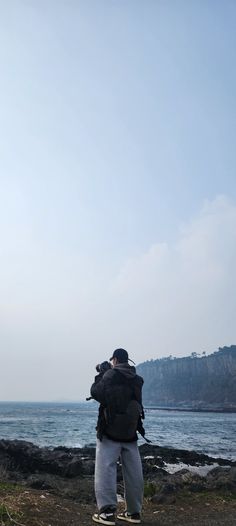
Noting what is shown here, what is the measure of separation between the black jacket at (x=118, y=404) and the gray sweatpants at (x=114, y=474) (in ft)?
0.40

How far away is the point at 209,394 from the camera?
7318 inches

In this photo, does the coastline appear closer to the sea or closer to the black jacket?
the black jacket

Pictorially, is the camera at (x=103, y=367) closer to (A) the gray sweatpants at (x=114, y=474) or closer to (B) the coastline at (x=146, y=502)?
(A) the gray sweatpants at (x=114, y=474)

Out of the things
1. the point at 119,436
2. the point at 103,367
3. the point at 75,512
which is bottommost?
the point at 75,512

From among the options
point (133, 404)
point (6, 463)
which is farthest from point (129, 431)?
point (6, 463)

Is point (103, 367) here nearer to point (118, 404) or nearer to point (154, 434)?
point (118, 404)

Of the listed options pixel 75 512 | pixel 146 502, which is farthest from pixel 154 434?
pixel 75 512

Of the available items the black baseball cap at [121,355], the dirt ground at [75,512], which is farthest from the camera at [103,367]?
the dirt ground at [75,512]

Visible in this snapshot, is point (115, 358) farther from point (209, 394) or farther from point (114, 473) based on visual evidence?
point (209, 394)

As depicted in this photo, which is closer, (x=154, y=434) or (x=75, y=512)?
(x=75, y=512)

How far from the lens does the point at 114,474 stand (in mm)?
5508

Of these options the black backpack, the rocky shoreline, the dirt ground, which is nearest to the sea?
the rocky shoreline

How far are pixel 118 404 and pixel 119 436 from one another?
1.36ft

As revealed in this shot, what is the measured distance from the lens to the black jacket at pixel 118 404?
5613 mm
